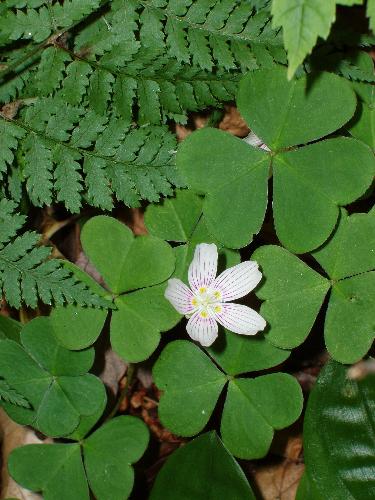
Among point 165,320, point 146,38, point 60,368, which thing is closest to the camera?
point 146,38

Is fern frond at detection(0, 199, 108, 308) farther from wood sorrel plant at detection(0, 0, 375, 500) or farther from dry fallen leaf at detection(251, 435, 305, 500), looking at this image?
dry fallen leaf at detection(251, 435, 305, 500)

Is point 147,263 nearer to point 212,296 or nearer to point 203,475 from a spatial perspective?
point 212,296

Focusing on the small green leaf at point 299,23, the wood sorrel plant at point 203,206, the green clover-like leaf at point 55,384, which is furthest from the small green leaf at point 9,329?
the small green leaf at point 299,23

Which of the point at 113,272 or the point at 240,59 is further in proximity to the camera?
the point at 113,272

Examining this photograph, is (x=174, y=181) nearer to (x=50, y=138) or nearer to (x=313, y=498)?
(x=50, y=138)

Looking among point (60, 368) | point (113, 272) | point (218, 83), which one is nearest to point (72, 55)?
point (218, 83)

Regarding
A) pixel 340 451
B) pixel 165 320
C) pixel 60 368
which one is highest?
pixel 165 320

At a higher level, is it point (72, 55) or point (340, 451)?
point (72, 55)

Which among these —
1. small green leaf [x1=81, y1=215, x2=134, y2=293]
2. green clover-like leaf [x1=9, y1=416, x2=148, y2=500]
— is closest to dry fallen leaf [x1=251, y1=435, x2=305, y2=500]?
green clover-like leaf [x1=9, y1=416, x2=148, y2=500]
